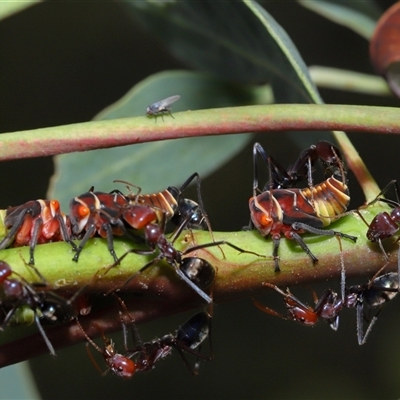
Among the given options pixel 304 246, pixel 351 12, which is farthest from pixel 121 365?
pixel 351 12

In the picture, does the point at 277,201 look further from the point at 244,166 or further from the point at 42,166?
the point at 42,166

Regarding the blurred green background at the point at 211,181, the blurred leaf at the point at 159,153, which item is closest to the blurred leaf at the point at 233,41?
the blurred leaf at the point at 159,153

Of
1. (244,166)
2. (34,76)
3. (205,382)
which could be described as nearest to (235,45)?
(244,166)

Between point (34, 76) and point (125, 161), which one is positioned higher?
point (34, 76)

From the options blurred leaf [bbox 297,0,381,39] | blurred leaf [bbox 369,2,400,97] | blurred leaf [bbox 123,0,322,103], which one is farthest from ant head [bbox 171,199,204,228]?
blurred leaf [bbox 297,0,381,39]

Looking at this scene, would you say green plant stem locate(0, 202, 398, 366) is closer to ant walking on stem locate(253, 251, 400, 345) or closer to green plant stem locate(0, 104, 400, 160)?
green plant stem locate(0, 104, 400, 160)

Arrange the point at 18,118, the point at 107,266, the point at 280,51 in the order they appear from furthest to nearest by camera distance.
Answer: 1. the point at 18,118
2. the point at 280,51
3. the point at 107,266

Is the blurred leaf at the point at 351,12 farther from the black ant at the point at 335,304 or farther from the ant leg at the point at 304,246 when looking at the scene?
the ant leg at the point at 304,246
